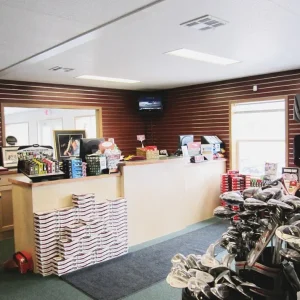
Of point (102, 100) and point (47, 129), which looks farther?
point (47, 129)

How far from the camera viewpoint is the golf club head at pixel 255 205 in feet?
5.54

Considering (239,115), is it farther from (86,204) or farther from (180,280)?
(180,280)

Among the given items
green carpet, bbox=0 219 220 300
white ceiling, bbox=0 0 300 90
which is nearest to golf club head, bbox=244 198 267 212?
white ceiling, bbox=0 0 300 90

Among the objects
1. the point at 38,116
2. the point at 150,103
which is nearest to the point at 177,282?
the point at 150,103

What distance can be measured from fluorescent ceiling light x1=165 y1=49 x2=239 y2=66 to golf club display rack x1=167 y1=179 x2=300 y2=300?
290 centimetres

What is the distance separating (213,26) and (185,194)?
312cm

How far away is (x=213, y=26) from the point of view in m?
3.25

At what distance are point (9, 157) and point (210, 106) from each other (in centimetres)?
406

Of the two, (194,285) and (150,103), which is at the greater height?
(150,103)

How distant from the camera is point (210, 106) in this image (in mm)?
7070

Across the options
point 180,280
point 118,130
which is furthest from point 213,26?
point 118,130

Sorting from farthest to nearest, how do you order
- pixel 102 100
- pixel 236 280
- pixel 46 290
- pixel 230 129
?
1. pixel 102 100
2. pixel 230 129
3. pixel 46 290
4. pixel 236 280

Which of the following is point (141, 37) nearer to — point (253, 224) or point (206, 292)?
point (253, 224)

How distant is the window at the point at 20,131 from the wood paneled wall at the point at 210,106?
6.26 metres
